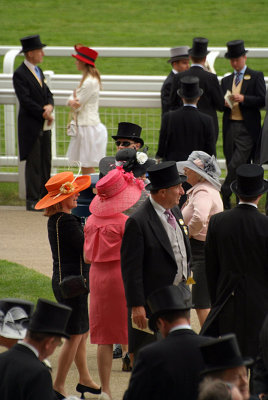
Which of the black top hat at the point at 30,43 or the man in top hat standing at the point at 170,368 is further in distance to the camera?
the black top hat at the point at 30,43

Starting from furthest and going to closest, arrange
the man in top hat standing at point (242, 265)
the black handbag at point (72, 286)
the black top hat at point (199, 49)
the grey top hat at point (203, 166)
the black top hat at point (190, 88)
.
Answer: the black top hat at point (199, 49) < the black top hat at point (190, 88) < the grey top hat at point (203, 166) < the black handbag at point (72, 286) < the man in top hat standing at point (242, 265)

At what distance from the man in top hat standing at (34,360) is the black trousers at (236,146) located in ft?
23.8

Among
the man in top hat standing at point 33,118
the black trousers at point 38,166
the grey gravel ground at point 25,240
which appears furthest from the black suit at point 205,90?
the grey gravel ground at point 25,240

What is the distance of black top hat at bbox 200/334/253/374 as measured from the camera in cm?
450

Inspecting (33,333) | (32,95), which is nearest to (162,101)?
(32,95)

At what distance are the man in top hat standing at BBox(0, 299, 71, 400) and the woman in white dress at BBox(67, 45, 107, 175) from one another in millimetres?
7456

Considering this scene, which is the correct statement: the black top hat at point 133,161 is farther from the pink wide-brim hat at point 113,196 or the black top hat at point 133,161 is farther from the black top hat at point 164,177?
the black top hat at point 164,177

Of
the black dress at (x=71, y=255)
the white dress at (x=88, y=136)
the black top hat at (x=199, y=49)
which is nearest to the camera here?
the black dress at (x=71, y=255)

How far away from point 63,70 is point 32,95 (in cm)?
1287

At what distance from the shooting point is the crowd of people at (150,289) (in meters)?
4.83

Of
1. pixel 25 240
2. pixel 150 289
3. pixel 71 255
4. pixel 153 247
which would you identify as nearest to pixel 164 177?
pixel 153 247

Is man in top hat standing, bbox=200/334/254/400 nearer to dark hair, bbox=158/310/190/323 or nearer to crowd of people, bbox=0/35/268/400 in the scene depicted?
crowd of people, bbox=0/35/268/400

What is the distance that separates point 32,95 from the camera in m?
12.4

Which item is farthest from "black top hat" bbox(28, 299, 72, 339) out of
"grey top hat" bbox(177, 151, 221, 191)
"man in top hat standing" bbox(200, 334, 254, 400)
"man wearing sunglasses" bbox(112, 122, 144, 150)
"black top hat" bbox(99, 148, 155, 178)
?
"man wearing sunglasses" bbox(112, 122, 144, 150)
